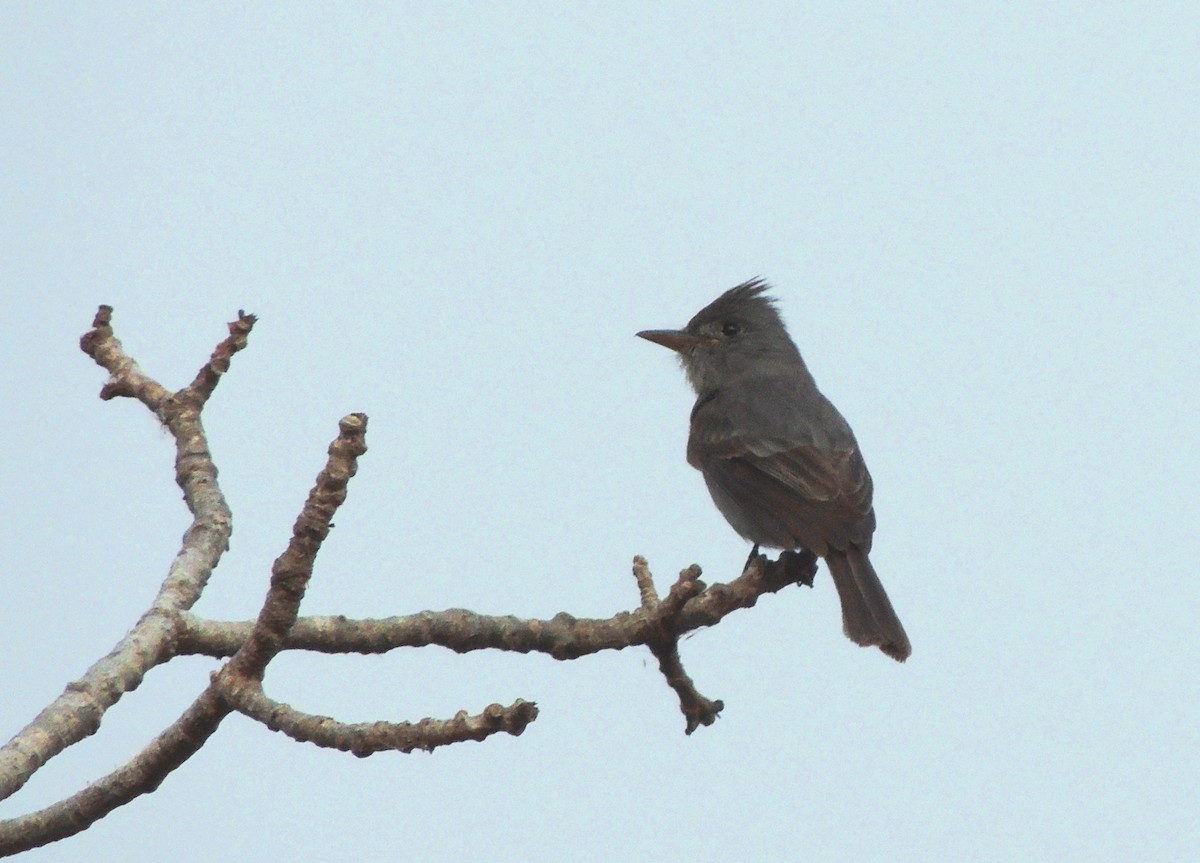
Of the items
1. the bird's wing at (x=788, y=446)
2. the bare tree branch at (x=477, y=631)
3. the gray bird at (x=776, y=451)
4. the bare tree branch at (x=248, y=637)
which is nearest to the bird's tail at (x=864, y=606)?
the gray bird at (x=776, y=451)

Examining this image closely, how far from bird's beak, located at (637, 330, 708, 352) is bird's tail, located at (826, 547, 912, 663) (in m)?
2.57

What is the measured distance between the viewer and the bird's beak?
371 inches

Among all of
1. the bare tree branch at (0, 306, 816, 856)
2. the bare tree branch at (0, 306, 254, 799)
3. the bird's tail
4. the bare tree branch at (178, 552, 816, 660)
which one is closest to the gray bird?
the bird's tail

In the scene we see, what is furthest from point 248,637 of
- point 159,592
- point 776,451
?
point 776,451

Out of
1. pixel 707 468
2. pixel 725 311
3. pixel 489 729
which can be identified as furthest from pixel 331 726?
pixel 725 311

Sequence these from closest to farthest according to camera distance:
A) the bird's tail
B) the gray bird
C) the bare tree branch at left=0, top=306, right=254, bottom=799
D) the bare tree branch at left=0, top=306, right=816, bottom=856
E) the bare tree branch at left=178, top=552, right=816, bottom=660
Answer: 1. the bare tree branch at left=0, top=306, right=816, bottom=856
2. the bare tree branch at left=0, top=306, right=254, bottom=799
3. the bare tree branch at left=178, top=552, right=816, bottom=660
4. the bird's tail
5. the gray bird

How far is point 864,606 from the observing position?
6.84 m

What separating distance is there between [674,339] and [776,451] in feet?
5.76

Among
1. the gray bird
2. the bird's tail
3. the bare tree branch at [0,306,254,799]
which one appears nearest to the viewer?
the bare tree branch at [0,306,254,799]

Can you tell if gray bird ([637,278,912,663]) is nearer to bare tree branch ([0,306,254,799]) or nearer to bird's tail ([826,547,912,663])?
bird's tail ([826,547,912,663])

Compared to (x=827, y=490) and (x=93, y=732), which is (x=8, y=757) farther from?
(x=827, y=490)

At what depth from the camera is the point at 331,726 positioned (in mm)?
3455

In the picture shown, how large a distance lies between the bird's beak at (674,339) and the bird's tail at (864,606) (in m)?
2.57

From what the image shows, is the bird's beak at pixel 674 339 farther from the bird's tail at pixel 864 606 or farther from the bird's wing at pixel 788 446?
the bird's tail at pixel 864 606
